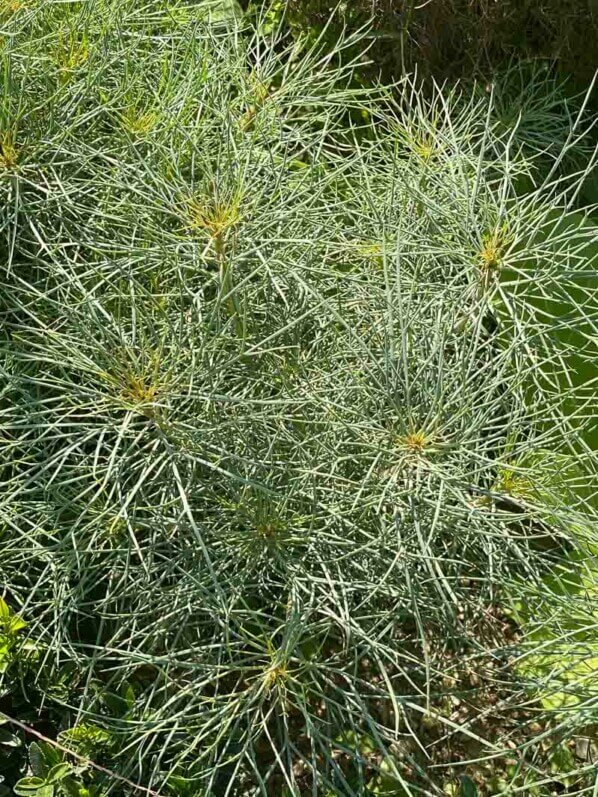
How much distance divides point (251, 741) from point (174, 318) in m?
0.62

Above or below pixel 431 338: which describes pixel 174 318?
below

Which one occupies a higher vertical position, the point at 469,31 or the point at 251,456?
the point at 469,31

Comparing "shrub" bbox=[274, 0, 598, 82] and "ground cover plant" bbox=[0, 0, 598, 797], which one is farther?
"shrub" bbox=[274, 0, 598, 82]

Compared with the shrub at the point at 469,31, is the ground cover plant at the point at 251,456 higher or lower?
lower

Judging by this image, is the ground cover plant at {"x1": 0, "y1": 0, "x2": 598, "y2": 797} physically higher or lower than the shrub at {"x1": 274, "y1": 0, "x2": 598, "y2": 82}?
lower

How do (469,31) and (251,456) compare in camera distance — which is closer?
(251,456)

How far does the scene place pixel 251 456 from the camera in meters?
1.34

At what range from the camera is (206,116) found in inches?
63.6

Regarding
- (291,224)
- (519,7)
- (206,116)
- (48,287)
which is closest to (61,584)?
(48,287)

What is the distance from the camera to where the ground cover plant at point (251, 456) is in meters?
1.27

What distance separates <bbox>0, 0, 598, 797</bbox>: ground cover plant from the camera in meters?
1.27

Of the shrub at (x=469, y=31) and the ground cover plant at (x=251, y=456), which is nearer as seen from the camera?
the ground cover plant at (x=251, y=456)

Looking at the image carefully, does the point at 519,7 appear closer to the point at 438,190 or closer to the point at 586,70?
the point at 586,70

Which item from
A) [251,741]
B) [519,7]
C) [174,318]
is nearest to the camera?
[251,741]
